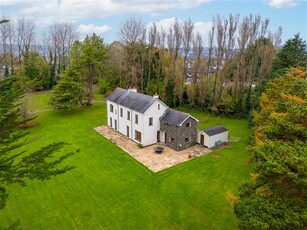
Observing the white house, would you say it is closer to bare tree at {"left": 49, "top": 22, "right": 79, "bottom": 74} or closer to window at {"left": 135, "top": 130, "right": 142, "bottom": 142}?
window at {"left": 135, "top": 130, "right": 142, "bottom": 142}

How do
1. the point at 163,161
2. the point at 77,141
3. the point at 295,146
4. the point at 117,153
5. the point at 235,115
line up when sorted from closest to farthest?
the point at 295,146 → the point at 163,161 → the point at 117,153 → the point at 77,141 → the point at 235,115

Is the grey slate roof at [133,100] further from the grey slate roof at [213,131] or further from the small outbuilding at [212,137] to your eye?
the grey slate roof at [213,131]

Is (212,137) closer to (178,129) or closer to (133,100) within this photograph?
(178,129)

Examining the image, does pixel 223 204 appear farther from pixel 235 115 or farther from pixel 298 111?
pixel 235 115

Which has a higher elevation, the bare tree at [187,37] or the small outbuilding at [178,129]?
the bare tree at [187,37]

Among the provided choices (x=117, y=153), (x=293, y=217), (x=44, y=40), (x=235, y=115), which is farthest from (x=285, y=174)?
(x=44, y=40)

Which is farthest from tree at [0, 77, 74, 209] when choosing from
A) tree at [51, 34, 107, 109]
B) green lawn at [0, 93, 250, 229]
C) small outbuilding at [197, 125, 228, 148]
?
tree at [51, 34, 107, 109]

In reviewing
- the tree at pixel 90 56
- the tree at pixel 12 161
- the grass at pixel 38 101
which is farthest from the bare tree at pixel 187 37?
the tree at pixel 12 161
